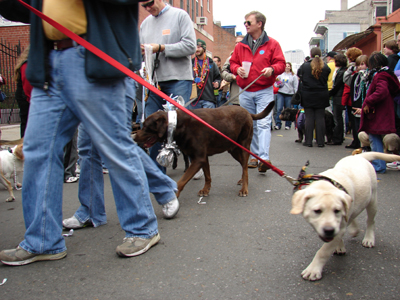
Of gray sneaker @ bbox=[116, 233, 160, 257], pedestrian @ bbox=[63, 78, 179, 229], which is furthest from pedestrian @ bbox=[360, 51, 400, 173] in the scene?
gray sneaker @ bbox=[116, 233, 160, 257]

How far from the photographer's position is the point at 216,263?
7.87ft

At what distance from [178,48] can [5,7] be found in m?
2.14

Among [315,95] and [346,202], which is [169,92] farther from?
[315,95]

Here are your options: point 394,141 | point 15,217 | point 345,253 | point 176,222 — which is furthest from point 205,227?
point 394,141

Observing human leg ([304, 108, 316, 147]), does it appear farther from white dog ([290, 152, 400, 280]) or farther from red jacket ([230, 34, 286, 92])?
white dog ([290, 152, 400, 280])

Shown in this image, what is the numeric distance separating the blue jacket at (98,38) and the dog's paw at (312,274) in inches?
67.1

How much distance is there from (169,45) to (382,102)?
11.2 ft

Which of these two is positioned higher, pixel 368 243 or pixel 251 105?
pixel 251 105

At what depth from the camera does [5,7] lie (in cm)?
238

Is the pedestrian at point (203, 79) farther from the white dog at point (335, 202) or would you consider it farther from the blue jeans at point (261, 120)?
the white dog at point (335, 202)

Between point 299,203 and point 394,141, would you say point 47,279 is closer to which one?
point 299,203

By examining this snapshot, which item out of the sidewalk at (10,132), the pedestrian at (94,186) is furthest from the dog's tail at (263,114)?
the sidewalk at (10,132)

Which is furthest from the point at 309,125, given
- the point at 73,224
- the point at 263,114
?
the point at 73,224

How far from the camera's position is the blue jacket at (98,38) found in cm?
223
